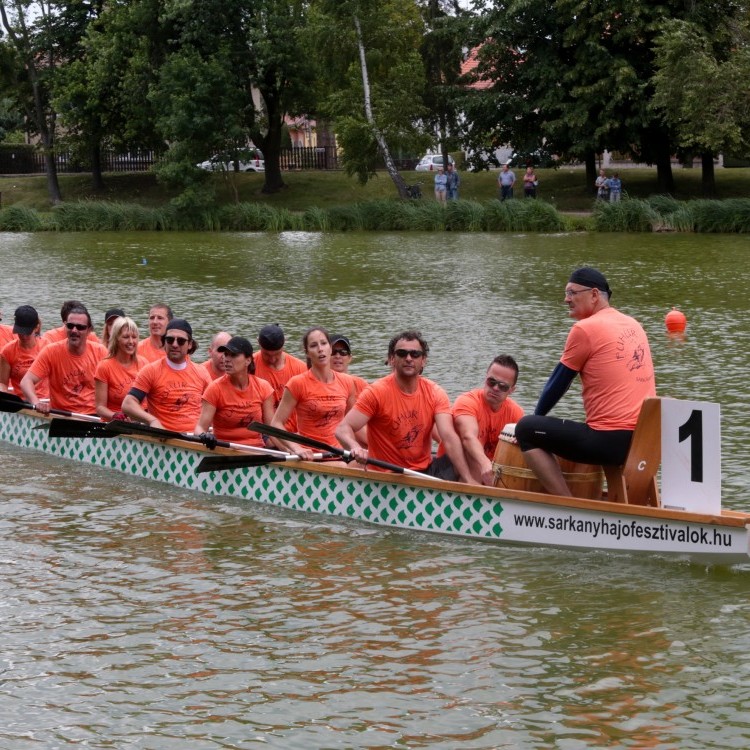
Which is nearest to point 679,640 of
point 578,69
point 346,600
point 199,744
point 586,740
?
point 586,740

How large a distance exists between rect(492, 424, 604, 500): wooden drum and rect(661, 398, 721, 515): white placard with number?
69 centimetres

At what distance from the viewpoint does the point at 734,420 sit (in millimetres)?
14641

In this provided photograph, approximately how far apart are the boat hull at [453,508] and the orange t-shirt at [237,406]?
322 millimetres

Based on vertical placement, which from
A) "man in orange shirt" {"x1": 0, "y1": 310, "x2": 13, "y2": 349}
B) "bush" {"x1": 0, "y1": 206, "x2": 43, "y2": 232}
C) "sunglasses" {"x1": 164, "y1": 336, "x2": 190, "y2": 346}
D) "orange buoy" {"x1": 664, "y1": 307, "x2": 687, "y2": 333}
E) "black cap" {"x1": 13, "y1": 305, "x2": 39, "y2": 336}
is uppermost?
"bush" {"x1": 0, "y1": 206, "x2": 43, "y2": 232}

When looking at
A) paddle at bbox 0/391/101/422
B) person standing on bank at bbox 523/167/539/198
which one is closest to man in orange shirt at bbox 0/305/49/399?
paddle at bbox 0/391/101/422

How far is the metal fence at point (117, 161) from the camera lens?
213ft

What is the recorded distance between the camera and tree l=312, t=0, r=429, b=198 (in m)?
51.5

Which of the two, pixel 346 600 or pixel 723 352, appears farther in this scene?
pixel 723 352

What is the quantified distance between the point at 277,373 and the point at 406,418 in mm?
2291

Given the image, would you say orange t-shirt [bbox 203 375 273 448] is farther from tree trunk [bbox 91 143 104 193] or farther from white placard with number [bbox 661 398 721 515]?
tree trunk [bbox 91 143 104 193]

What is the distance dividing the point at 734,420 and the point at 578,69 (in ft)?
117

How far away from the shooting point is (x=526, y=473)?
9914mm

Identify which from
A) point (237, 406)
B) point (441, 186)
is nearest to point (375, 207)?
point (441, 186)

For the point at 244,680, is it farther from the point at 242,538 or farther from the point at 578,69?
the point at 578,69
